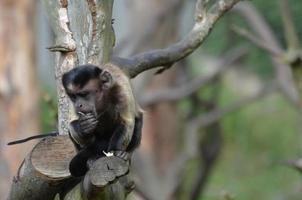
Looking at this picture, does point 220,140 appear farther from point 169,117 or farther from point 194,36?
point 194,36

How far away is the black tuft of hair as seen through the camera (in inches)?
112

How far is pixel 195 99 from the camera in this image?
9156mm

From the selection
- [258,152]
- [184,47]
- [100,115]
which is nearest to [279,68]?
[184,47]

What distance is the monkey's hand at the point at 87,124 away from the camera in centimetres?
281

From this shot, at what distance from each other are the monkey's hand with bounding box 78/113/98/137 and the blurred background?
247 millimetres

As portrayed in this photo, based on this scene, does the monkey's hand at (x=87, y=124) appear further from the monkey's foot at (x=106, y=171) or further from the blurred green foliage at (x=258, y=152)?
the blurred green foliage at (x=258, y=152)

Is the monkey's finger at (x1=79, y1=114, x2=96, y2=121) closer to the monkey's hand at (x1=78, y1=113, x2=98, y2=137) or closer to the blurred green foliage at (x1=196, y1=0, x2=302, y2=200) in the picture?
the monkey's hand at (x1=78, y1=113, x2=98, y2=137)

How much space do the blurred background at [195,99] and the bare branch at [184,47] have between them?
0.46 metres

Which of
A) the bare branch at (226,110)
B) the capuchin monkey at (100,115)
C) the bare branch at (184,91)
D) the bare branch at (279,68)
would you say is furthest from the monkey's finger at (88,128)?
the bare branch at (226,110)

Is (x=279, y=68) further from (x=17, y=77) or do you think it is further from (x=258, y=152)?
(x=258, y=152)

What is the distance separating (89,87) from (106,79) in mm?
55

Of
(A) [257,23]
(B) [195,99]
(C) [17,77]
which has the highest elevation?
(A) [257,23]

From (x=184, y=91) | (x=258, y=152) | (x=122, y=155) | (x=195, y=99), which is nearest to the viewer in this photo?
(x=122, y=155)

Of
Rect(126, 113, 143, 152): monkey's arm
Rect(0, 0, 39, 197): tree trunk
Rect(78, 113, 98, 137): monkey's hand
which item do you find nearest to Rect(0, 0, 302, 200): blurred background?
Rect(0, 0, 39, 197): tree trunk
